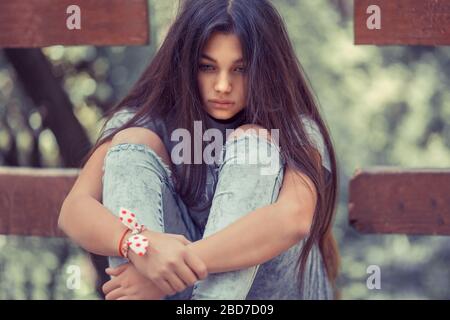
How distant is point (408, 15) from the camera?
1.92 m

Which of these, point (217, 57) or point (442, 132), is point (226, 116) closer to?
point (217, 57)

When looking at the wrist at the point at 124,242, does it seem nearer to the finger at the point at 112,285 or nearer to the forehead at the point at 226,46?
the finger at the point at 112,285

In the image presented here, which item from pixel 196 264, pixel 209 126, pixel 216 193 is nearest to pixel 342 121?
pixel 209 126

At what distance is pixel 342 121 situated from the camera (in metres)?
2.18

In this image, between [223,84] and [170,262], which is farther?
[223,84]

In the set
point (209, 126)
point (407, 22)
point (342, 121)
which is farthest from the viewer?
point (342, 121)

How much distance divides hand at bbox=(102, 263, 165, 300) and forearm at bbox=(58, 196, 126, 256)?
0.04 meters

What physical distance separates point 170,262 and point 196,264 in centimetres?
5

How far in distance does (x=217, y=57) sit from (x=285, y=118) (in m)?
0.19

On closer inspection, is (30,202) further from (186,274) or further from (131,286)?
(186,274)

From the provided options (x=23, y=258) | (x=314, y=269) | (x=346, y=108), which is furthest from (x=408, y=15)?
(x=23, y=258)

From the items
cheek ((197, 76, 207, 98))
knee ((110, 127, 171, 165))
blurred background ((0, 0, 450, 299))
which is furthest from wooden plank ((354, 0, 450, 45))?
knee ((110, 127, 171, 165))

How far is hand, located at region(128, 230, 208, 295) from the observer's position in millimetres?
1540

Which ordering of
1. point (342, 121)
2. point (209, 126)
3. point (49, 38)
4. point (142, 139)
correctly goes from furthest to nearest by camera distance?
point (342, 121) < point (49, 38) < point (209, 126) < point (142, 139)
